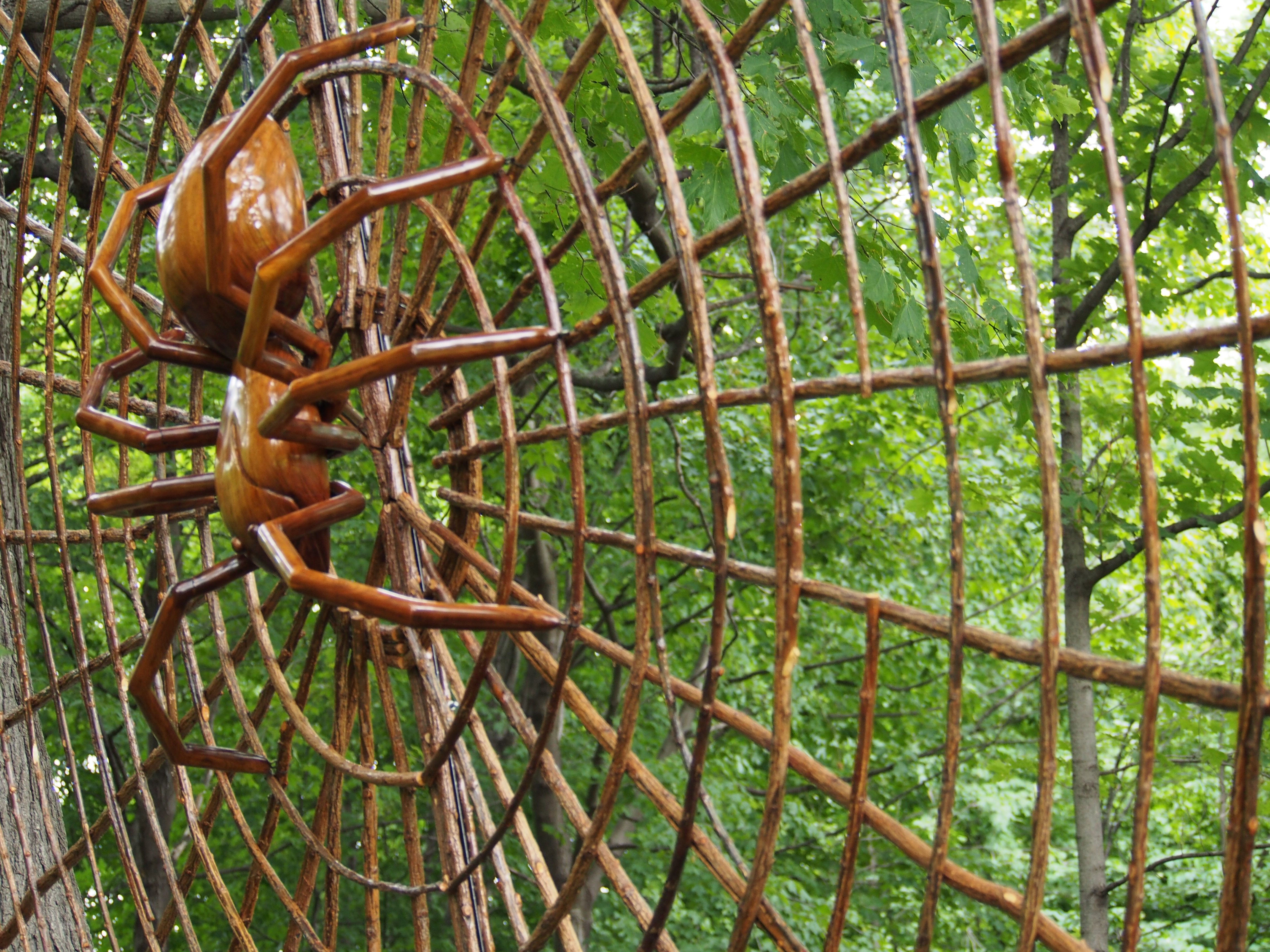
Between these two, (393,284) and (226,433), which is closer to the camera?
(226,433)

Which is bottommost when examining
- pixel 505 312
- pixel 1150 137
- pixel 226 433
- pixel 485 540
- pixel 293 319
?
pixel 226 433

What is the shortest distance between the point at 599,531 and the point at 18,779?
6.00 feet

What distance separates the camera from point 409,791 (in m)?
1.49

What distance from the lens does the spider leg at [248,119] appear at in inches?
45.7

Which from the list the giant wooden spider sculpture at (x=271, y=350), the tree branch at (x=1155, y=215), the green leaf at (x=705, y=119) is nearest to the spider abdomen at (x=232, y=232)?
the giant wooden spider sculpture at (x=271, y=350)

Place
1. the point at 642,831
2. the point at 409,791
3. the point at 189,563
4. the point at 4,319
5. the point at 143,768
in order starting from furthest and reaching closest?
the point at 189,563, the point at 642,831, the point at 4,319, the point at 143,768, the point at 409,791

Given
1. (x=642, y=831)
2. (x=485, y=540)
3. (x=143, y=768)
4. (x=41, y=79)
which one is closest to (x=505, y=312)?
(x=41, y=79)

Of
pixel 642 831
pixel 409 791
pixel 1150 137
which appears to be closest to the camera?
pixel 409 791

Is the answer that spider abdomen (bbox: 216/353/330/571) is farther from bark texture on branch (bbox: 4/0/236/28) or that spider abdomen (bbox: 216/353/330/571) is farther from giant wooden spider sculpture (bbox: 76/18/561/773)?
bark texture on branch (bbox: 4/0/236/28)

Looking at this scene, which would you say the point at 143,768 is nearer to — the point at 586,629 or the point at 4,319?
the point at 586,629

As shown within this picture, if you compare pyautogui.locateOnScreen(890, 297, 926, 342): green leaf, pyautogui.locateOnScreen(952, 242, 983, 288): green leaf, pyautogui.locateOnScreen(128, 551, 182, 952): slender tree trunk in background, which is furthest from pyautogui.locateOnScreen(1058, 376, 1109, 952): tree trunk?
pyautogui.locateOnScreen(128, 551, 182, 952): slender tree trunk in background

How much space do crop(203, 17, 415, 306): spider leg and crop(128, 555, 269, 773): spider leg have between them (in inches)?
11.9

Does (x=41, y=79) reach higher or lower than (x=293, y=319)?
higher

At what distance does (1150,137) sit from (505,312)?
1948 mm
